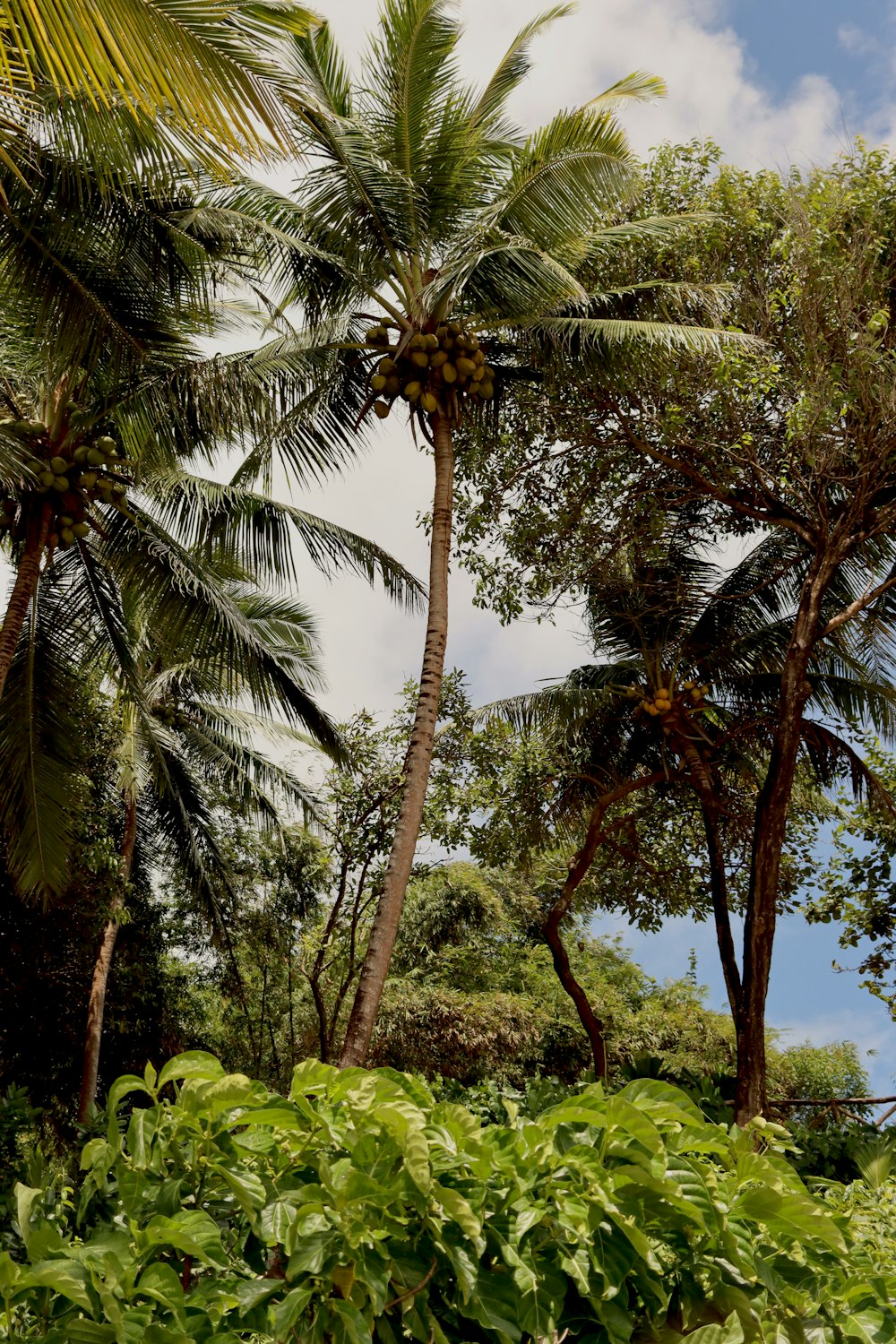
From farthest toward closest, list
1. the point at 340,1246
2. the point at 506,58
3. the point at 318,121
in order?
the point at 506,58 → the point at 318,121 → the point at 340,1246

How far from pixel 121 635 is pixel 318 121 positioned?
5325mm

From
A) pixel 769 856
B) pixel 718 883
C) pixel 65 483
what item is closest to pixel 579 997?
pixel 718 883

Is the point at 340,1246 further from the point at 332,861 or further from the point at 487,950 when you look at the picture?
the point at 487,950

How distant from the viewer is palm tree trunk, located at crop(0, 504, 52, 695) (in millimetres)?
9609

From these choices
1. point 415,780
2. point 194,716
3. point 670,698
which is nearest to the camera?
point 415,780

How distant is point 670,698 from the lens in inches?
445

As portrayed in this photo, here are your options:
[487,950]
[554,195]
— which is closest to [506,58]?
[554,195]

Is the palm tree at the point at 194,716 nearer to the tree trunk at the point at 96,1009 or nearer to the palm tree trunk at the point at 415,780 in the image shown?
the tree trunk at the point at 96,1009

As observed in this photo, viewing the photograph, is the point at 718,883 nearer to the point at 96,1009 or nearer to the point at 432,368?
the point at 432,368

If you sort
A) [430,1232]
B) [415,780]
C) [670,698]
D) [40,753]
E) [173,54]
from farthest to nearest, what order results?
[670,698], [40,753], [415,780], [173,54], [430,1232]

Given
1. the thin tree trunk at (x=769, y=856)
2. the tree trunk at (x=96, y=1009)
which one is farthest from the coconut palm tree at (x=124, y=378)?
the tree trunk at (x=96, y=1009)

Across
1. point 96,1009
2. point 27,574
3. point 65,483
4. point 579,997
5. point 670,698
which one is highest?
point 65,483

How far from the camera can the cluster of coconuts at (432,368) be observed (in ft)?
30.2

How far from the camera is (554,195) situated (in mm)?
8891
